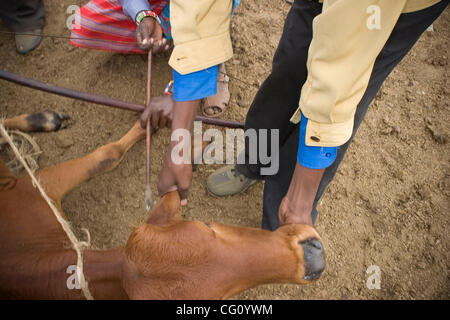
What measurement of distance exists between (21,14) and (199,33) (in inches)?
115

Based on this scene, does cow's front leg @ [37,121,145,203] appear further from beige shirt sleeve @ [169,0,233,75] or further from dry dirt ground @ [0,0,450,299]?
beige shirt sleeve @ [169,0,233,75]

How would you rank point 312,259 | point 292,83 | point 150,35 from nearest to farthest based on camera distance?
1. point 312,259
2. point 292,83
3. point 150,35

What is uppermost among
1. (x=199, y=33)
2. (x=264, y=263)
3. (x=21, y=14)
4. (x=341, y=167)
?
(x=199, y=33)

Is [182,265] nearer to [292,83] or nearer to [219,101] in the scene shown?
[292,83]

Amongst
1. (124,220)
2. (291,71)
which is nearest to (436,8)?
(291,71)

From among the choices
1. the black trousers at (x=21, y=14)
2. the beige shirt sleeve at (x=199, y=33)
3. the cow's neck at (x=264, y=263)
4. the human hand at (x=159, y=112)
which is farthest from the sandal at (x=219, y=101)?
the black trousers at (x=21, y=14)

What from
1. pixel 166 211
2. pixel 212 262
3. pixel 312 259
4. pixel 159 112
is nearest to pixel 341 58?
pixel 312 259

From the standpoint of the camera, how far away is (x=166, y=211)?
1732 millimetres

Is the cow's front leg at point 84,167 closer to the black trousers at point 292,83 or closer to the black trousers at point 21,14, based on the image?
the black trousers at point 292,83

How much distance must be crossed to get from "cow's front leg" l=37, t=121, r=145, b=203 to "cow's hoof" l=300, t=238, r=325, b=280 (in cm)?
191

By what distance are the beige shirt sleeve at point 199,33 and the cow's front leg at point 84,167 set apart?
135 cm

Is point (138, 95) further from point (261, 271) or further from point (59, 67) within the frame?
point (261, 271)

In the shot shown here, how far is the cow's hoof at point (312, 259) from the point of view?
1.31 metres

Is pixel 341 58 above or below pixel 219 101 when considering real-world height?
above
